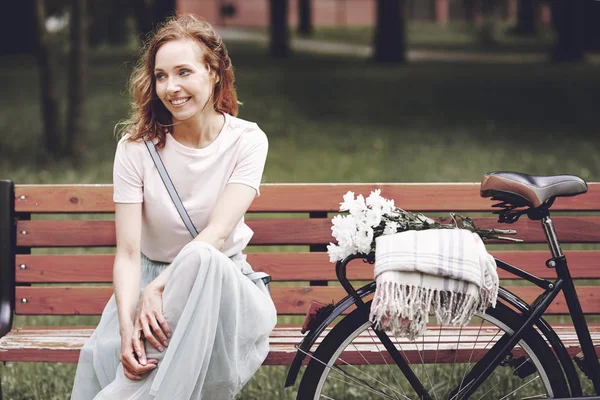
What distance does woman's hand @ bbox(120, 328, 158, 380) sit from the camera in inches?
125

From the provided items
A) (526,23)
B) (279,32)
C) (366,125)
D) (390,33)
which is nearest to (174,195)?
(366,125)

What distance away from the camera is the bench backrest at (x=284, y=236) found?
4203 mm

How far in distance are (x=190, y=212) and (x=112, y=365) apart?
→ 651 mm

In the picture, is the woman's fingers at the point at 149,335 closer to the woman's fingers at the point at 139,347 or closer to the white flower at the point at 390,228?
the woman's fingers at the point at 139,347

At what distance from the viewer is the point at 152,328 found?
321 centimetres

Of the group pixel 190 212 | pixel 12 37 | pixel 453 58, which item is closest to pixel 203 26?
pixel 190 212

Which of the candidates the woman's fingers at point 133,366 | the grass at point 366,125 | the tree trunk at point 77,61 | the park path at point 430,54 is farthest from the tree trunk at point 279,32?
the woman's fingers at point 133,366

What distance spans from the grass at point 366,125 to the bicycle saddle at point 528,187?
1.68m

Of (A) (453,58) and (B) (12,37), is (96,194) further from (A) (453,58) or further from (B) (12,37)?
(B) (12,37)

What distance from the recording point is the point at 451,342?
12.5 feet

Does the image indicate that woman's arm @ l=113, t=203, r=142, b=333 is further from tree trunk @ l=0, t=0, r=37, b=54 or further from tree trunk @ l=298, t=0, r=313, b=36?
tree trunk @ l=298, t=0, r=313, b=36

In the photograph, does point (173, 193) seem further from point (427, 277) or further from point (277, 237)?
point (427, 277)

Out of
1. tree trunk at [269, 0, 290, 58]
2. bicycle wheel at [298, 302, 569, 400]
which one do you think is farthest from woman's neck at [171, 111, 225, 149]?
tree trunk at [269, 0, 290, 58]

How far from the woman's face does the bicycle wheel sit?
39.8 inches
